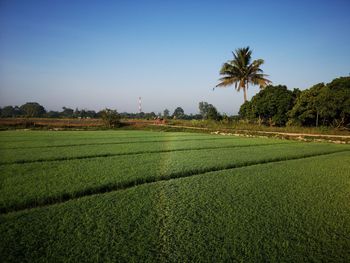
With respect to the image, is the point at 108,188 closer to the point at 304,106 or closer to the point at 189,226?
the point at 189,226

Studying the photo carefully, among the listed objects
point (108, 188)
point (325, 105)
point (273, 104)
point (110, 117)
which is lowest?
point (108, 188)

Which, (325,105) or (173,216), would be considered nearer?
(173,216)

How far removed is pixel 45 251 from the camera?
278 centimetres

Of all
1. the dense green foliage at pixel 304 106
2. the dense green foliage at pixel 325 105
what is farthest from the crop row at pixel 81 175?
the dense green foliage at pixel 304 106

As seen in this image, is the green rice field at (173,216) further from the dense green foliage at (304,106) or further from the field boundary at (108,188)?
the dense green foliage at (304,106)

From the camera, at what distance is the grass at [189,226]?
9.02ft

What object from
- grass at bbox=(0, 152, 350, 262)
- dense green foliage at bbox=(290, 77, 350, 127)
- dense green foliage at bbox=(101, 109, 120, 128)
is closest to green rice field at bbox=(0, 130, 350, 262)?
grass at bbox=(0, 152, 350, 262)

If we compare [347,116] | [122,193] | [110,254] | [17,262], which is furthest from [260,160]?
[347,116]

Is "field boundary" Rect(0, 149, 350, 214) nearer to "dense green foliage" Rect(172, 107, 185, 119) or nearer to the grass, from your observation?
the grass

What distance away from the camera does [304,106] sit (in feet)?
75.3

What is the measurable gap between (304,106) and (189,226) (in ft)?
76.6

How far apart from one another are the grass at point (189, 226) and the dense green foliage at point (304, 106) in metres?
17.6

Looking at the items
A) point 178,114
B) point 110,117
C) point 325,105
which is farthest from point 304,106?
point 178,114

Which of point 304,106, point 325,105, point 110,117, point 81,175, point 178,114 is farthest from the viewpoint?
point 178,114
